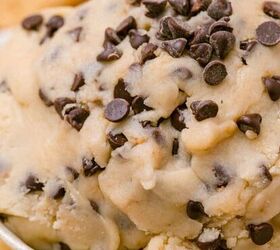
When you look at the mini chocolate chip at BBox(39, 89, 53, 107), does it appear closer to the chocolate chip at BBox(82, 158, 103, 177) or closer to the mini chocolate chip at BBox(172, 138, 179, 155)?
the chocolate chip at BBox(82, 158, 103, 177)

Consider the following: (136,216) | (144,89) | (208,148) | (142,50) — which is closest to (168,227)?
(136,216)

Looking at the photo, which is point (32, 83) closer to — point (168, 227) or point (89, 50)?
point (89, 50)

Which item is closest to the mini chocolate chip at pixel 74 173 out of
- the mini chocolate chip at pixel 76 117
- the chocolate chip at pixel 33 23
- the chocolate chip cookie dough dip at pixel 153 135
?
the chocolate chip cookie dough dip at pixel 153 135

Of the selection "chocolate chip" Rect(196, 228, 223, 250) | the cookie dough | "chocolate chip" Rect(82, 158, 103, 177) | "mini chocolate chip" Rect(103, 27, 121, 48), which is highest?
"mini chocolate chip" Rect(103, 27, 121, 48)

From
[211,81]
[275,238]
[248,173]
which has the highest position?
[211,81]

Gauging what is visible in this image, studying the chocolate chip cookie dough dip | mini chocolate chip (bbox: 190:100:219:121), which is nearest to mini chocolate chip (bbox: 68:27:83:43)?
the chocolate chip cookie dough dip

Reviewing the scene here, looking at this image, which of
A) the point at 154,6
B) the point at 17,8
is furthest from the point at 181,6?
the point at 17,8

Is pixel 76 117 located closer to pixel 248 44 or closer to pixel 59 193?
pixel 59 193
